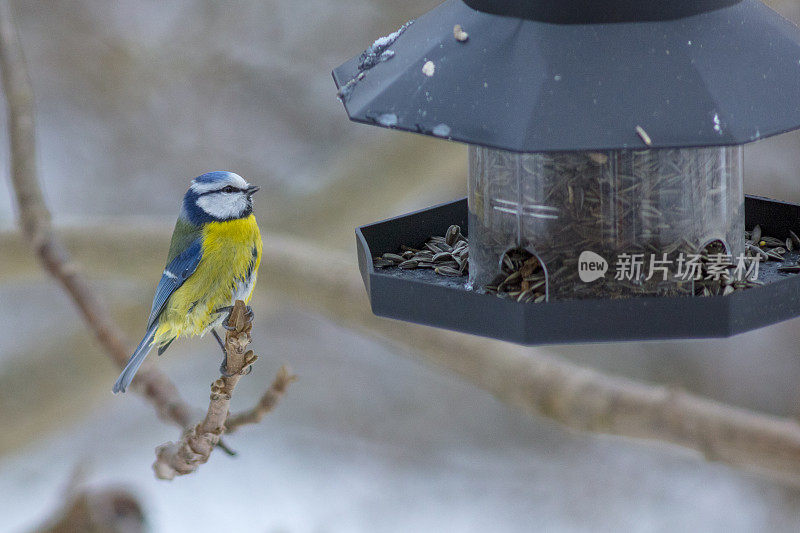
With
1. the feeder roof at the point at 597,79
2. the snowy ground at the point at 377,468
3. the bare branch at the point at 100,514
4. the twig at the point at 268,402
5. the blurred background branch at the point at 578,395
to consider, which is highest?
the feeder roof at the point at 597,79

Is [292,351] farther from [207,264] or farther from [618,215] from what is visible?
[618,215]

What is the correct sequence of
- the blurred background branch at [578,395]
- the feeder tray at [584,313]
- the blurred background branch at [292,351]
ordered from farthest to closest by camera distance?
1. the blurred background branch at [292,351]
2. the blurred background branch at [578,395]
3. the feeder tray at [584,313]

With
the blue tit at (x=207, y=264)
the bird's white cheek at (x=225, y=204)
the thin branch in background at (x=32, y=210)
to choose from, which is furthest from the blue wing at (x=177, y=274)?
the thin branch in background at (x=32, y=210)

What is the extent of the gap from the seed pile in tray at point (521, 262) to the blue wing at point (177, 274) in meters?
0.70

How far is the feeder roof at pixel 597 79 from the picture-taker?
2.36 metres

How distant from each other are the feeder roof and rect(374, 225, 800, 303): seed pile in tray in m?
0.52

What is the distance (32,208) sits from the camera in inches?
175

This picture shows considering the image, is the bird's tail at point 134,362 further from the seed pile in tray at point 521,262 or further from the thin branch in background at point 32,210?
the seed pile in tray at point 521,262

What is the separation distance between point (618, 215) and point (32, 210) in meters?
2.80

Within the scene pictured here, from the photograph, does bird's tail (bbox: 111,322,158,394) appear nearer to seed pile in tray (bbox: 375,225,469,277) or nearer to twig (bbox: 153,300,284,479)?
twig (bbox: 153,300,284,479)

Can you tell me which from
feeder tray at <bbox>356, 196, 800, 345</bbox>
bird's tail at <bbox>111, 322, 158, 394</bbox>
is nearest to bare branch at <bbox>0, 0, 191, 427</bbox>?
bird's tail at <bbox>111, 322, 158, 394</bbox>

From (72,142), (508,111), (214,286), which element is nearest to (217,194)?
(214,286)

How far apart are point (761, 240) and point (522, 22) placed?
48.4 inches

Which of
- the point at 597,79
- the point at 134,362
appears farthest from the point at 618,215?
the point at 134,362
